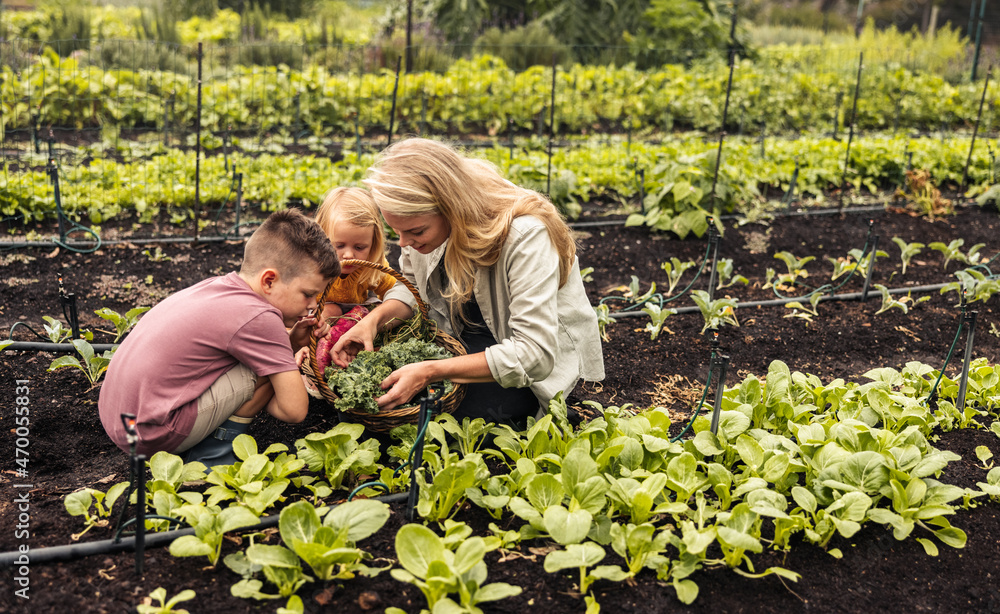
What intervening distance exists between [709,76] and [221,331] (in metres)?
8.53

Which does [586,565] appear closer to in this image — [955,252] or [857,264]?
[857,264]

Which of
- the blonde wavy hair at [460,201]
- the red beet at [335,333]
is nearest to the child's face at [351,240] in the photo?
the red beet at [335,333]

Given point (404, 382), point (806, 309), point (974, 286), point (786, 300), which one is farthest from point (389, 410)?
point (974, 286)

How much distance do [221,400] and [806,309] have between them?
3.17m

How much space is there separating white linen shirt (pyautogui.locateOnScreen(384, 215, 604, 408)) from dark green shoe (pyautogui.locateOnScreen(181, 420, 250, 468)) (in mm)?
788

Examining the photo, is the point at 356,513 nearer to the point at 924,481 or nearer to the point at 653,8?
the point at 924,481

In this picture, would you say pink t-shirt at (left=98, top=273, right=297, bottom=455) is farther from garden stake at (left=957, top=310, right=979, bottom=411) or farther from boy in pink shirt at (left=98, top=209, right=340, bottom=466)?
garden stake at (left=957, top=310, right=979, bottom=411)

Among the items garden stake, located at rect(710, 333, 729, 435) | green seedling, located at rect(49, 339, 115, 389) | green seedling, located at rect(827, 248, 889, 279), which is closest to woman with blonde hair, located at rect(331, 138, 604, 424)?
garden stake, located at rect(710, 333, 729, 435)

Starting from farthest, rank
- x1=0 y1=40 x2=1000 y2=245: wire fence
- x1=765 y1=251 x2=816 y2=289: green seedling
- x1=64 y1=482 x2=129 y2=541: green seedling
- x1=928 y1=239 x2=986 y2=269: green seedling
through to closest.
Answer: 1. x1=0 y1=40 x2=1000 y2=245: wire fence
2. x1=928 y1=239 x2=986 y2=269: green seedling
3. x1=765 y1=251 x2=816 y2=289: green seedling
4. x1=64 y1=482 x2=129 y2=541: green seedling

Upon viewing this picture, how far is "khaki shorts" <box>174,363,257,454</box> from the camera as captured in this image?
2.26 meters

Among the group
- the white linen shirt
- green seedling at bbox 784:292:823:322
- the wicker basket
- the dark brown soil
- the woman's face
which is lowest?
the dark brown soil

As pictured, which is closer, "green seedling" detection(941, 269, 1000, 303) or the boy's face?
the boy's face

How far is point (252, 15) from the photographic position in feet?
40.8

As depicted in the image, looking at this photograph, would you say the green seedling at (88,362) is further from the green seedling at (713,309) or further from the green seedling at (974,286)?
the green seedling at (974,286)
